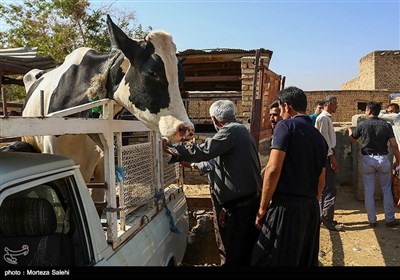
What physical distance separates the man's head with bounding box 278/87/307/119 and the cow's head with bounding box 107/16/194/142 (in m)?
0.84

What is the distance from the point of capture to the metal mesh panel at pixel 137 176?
Result: 2.70m

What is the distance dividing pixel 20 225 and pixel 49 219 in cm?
15

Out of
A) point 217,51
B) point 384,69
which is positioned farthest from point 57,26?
point 384,69

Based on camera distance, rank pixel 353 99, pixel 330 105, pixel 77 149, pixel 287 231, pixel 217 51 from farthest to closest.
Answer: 1. pixel 353 99
2. pixel 217 51
3. pixel 330 105
4. pixel 77 149
5. pixel 287 231

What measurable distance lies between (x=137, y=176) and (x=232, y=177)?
0.84m

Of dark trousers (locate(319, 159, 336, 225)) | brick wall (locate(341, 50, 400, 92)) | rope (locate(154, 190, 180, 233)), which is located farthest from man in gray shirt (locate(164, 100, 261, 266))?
brick wall (locate(341, 50, 400, 92))

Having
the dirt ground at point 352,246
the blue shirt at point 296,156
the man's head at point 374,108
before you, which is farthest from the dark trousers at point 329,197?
the blue shirt at point 296,156

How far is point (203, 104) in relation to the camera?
611 inches

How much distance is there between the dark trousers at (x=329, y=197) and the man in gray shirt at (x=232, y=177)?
2.91 metres

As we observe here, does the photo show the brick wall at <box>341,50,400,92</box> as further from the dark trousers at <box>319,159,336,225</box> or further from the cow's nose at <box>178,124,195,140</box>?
the cow's nose at <box>178,124,195,140</box>

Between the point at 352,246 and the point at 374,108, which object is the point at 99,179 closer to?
the point at 352,246

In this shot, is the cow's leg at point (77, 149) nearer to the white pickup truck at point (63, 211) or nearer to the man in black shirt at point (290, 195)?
the white pickup truck at point (63, 211)

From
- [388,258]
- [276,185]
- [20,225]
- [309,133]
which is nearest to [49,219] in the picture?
[20,225]

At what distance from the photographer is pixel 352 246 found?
5266 mm
